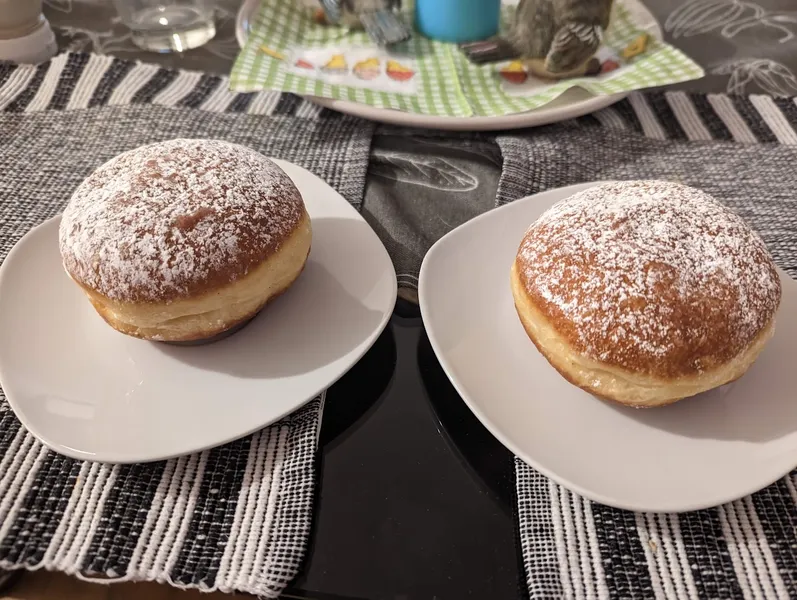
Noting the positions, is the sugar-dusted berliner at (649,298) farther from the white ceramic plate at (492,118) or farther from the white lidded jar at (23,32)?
the white lidded jar at (23,32)

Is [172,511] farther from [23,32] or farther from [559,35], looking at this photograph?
[23,32]

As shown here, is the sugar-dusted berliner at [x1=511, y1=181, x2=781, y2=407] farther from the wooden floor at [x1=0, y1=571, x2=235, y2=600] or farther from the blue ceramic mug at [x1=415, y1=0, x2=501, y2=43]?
the blue ceramic mug at [x1=415, y1=0, x2=501, y2=43]

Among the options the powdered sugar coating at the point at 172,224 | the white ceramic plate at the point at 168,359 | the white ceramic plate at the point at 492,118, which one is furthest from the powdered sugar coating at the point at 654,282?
the white ceramic plate at the point at 492,118

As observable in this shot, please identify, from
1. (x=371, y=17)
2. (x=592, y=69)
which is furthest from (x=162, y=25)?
(x=592, y=69)

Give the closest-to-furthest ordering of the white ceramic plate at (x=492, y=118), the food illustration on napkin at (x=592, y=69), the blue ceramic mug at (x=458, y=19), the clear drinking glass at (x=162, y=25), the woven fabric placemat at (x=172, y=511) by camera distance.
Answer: the woven fabric placemat at (x=172, y=511), the white ceramic plate at (x=492, y=118), the food illustration on napkin at (x=592, y=69), the blue ceramic mug at (x=458, y=19), the clear drinking glass at (x=162, y=25)

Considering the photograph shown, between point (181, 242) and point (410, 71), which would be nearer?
point (181, 242)

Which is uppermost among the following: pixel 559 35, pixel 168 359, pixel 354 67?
pixel 559 35

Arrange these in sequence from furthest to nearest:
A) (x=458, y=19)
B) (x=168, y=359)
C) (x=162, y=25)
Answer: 1. (x=162, y=25)
2. (x=458, y=19)
3. (x=168, y=359)

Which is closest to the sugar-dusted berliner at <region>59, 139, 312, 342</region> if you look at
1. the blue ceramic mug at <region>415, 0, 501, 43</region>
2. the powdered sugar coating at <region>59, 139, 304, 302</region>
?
the powdered sugar coating at <region>59, 139, 304, 302</region>
